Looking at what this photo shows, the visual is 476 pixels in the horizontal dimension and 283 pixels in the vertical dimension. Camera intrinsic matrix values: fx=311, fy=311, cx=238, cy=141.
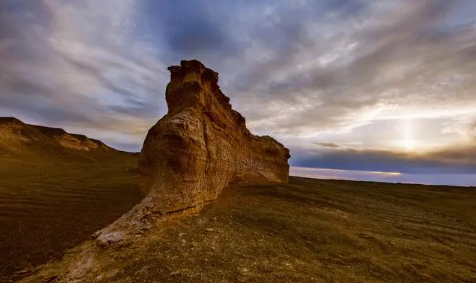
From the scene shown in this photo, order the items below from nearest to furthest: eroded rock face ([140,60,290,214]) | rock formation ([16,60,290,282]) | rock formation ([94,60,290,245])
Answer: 1. rock formation ([16,60,290,282])
2. rock formation ([94,60,290,245])
3. eroded rock face ([140,60,290,214])

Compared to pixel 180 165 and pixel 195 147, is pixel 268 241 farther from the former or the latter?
pixel 195 147

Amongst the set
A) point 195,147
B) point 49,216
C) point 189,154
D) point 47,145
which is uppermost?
point 47,145

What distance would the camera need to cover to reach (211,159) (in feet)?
45.6

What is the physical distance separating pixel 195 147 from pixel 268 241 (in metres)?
4.51

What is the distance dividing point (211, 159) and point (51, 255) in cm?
689

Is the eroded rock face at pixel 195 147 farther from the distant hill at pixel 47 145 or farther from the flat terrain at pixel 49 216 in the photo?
the distant hill at pixel 47 145

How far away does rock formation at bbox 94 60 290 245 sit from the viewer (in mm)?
10195

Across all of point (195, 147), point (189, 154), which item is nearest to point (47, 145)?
point (195, 147)

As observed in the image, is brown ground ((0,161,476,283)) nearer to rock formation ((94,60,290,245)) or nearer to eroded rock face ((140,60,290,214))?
rock formation ((94,60,290,245))

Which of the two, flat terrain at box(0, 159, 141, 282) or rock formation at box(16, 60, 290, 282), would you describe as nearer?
rock formation at box(16, 60, 290, 282)

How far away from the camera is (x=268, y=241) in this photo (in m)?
10.2

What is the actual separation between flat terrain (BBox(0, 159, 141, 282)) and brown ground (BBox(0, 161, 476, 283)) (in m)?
0.06

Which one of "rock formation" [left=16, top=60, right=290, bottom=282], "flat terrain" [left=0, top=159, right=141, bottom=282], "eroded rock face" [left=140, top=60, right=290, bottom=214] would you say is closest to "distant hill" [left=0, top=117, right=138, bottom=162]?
"flat terrain" [left=0, top=159, right=141, bottom=282]

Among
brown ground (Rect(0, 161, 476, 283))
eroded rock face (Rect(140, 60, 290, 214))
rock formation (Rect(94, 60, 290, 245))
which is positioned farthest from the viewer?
eroded rock face (Rect(140, 60, 290, 214))
